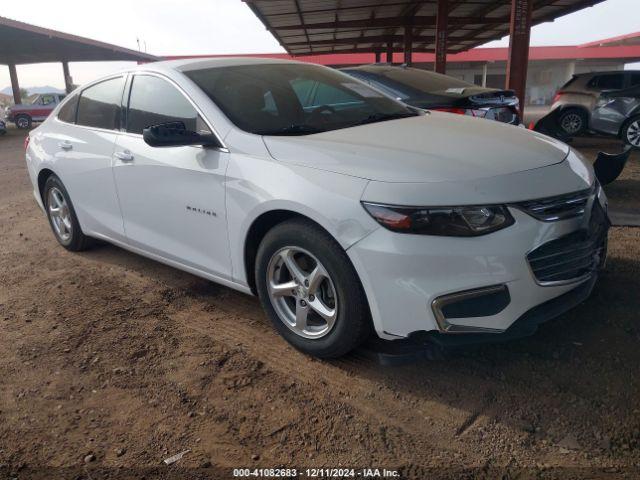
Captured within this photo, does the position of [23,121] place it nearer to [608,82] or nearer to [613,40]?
[608,82]

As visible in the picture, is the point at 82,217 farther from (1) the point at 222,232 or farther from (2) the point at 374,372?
(2) the point at 374,372

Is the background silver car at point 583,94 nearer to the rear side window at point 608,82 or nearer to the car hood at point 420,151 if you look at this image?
the rear side window at point 608,82

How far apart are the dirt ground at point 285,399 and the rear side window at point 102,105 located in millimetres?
1410

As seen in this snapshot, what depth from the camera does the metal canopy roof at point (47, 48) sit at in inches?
870

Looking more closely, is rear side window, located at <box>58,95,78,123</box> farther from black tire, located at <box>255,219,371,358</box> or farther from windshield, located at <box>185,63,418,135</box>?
black tire, located at <box>255,219,371,358</box>

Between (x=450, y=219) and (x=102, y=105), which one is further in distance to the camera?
(x=102, y=105)

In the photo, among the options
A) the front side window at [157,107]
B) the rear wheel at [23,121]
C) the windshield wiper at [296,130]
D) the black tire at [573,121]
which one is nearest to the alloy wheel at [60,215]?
the front side window at [157,107]

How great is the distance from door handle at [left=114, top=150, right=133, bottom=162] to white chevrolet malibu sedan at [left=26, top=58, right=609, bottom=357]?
1 cm

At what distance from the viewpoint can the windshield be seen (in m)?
3.18

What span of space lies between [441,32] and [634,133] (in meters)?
7.04

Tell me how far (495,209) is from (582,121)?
9912 mm

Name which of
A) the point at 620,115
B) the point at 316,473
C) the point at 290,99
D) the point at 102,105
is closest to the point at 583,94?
the point at 620,115

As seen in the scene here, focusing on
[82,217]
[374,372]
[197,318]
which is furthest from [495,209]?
[82,217]

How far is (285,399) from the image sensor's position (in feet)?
8.40
